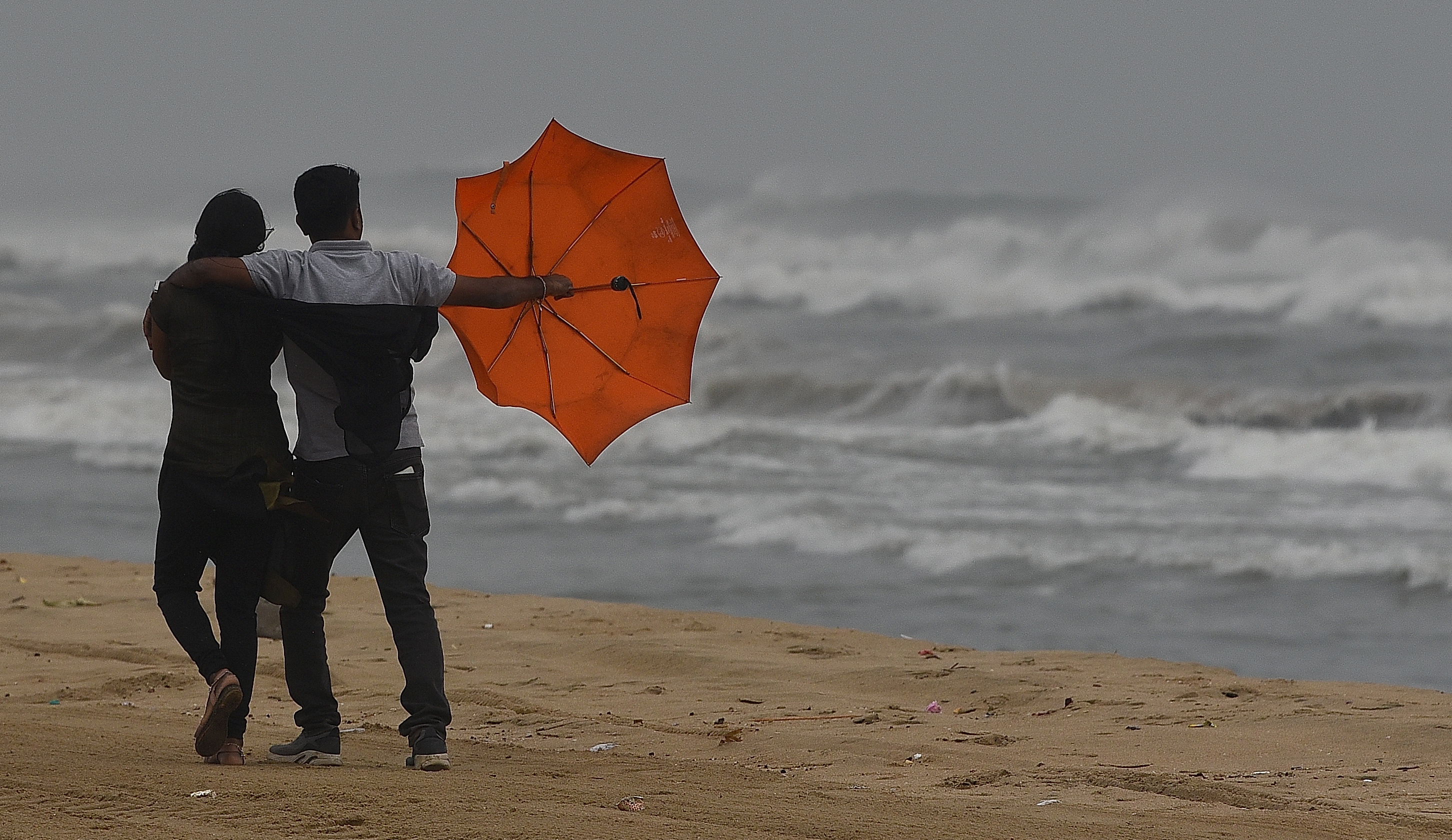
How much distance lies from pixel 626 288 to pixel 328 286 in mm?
1083

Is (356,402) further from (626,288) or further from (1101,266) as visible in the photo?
(1101,266)

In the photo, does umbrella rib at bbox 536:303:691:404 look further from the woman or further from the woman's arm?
the woman's arm

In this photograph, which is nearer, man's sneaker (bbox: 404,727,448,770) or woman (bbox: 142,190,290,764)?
woman (bbox: 142,190,290,764)

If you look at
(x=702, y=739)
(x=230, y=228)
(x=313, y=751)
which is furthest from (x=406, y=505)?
(x=702, y=739)

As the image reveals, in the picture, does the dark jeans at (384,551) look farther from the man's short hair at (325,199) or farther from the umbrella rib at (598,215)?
the umbrella rib at (598,215)

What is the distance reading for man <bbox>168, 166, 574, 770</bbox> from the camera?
4062 mm

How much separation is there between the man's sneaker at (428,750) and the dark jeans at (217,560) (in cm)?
46

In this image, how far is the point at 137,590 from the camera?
8.34m

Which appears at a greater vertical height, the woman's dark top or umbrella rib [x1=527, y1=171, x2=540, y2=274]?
umbrella rib [x1=527, y1=171, x2=540, y2=274]

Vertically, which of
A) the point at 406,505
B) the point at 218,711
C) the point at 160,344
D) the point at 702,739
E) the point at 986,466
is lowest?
the point at 702,739

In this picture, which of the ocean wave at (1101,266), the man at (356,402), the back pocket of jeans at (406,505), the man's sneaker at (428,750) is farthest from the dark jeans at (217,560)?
the ocean wave at (1101,266)

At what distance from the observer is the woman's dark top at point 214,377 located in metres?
4.06

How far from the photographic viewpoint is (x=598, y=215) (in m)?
4.85

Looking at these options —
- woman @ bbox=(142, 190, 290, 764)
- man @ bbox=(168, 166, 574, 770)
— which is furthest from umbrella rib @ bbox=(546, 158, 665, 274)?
woman @ bbox=(142, 190, 290, 764)
